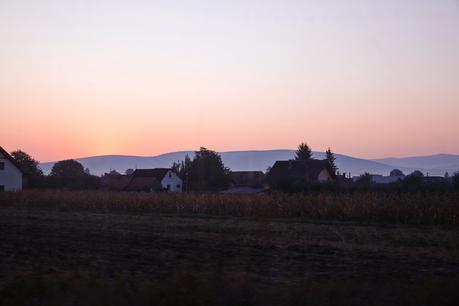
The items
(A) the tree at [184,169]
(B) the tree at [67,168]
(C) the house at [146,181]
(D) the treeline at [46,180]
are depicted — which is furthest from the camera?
(B) the tree at [67,168]

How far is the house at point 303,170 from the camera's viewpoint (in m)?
69.2

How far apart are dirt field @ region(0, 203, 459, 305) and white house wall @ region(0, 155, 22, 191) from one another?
43.2 metres

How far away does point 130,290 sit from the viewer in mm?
8688

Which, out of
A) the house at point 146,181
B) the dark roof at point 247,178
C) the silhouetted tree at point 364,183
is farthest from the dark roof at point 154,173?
the silhouetted tree at point 364,183

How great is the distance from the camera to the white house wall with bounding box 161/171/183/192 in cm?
8300

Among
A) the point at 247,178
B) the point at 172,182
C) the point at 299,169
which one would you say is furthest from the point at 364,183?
the point at 247,178

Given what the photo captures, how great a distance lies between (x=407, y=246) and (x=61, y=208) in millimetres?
31346

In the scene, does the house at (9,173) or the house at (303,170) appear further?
the house at (303,170)

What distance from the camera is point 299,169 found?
72125 millimetres

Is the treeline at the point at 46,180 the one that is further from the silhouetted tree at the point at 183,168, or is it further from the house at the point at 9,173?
the silhouetted tree at the point at 183,168

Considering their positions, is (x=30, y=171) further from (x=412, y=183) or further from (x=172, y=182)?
(x=412, y=183)

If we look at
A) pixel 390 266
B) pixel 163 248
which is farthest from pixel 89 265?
pixel 390 266

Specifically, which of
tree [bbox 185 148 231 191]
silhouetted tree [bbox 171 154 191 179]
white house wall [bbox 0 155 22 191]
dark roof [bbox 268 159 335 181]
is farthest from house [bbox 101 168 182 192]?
dark roof [bbox 268 159 335 181]

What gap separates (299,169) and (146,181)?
23100 mm
